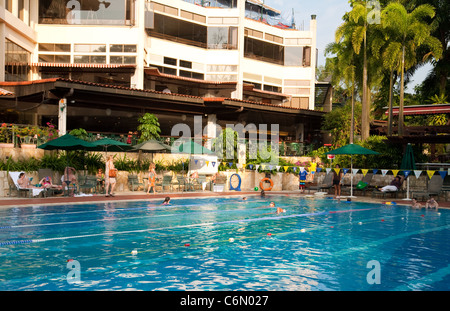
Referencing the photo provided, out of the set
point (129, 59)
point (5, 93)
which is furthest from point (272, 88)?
point (5, 93)

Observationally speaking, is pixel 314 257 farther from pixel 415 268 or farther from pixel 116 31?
pixel 116 31

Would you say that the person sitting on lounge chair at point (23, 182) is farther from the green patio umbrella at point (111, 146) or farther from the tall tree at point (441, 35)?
the tall tree at point (441, 35)

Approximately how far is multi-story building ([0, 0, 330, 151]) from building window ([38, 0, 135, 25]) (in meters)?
0.07

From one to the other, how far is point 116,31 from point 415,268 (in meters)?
27.4

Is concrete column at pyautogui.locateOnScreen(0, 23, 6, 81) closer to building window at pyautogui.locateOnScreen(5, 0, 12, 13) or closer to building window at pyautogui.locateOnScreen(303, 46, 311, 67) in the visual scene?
building window at pyautogui.locateOnScreen(5, 0, 12, 13)

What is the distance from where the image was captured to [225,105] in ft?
95.1

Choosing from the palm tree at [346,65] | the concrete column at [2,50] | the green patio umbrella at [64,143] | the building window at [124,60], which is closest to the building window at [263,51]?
the palm tree at [346,65]

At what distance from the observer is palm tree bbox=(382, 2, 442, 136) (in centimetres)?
2794

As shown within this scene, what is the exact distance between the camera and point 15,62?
89.8 ft

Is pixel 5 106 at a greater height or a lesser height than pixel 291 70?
lesser

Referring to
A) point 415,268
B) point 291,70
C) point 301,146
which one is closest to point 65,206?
point 415,268

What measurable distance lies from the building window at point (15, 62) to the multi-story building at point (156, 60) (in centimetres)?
7

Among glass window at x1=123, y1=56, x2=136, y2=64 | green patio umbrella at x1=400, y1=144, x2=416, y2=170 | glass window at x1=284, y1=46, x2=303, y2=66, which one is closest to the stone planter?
glass window at x1=123, y1=56, x2=136, y2=64

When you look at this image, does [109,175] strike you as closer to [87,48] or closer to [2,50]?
[2,50]
